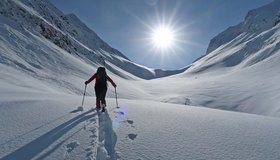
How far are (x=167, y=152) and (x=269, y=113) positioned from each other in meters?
22.2

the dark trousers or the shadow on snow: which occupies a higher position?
the dark trousers

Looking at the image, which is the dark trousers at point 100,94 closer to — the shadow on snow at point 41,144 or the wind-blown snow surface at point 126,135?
the wind-blown snow surface at point 126,135

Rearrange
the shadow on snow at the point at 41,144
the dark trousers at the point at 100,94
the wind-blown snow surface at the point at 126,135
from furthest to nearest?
1. the dark trousers at the point at 100,94
2. the wind-blown snow surface at the point at 126,135
3. the shadow on snow at the point at 41,144

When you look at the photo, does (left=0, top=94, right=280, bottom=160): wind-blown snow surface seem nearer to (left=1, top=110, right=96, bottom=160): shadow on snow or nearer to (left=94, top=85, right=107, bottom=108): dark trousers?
(left=1, top=110, right=96, bottom=160): shadow on snow

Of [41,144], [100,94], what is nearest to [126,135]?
[41,144]

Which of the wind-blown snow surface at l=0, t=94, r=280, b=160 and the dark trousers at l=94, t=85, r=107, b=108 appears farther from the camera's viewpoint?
the dark trousers at l=94, t=85, r=107, b=108

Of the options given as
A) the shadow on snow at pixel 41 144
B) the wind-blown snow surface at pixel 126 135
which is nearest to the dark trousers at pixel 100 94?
the wind-blown snow surface at pixel 126 135

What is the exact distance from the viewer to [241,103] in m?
33.1

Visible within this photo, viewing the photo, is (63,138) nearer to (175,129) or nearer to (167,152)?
(167,152)

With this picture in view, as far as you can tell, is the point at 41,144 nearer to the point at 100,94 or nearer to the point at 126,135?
the point at 126,135

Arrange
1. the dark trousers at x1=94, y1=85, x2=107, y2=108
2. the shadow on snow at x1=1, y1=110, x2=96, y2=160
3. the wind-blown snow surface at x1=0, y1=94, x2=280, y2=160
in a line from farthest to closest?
1. the dark trousers at x1=94, y1=85, x2=107, y2=108
2. the wind-blown snow surface at x1=0, y1=94, x2=280, y2=160
3. the shadow on snow at x1=1, y1=110, x2=96, y2=160

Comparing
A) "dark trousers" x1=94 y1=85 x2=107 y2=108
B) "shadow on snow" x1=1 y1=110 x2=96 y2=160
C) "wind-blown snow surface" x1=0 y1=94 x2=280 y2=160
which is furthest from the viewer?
"dark trousers" x1=94 y1=85 x2=107 y2=108

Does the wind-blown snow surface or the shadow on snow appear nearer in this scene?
the shadow on snow

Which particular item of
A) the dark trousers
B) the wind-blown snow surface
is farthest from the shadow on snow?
the dark trousers
